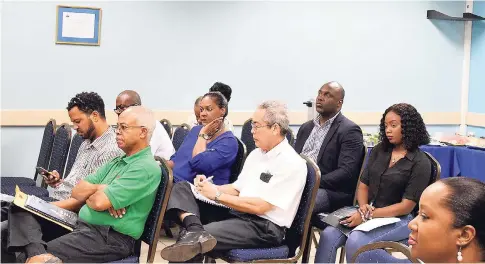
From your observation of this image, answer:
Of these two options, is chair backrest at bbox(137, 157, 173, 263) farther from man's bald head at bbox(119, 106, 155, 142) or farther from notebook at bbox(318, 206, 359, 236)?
notebook at bbox(318, 206, 359, 236)

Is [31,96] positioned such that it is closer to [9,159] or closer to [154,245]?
[9,159]

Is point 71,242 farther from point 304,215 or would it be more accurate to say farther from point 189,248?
point 304,215

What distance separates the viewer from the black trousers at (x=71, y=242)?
106 inches

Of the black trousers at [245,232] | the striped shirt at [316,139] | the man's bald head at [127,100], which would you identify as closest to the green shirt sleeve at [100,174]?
the black trousers at [245,232]

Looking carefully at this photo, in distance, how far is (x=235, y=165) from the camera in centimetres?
372

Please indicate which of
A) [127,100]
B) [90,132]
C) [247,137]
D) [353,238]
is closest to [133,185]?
[90,132]

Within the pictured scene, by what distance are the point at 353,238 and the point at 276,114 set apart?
0.75 meters

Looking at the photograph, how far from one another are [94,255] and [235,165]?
4.06ft

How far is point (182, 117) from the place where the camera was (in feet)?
20.5

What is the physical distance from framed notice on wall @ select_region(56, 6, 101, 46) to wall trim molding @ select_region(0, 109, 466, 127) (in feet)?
2.29

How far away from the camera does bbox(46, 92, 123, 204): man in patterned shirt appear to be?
331 cm

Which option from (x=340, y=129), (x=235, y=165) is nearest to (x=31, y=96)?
(x=235, y=165)

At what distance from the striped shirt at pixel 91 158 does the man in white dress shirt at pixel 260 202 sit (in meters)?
0.53

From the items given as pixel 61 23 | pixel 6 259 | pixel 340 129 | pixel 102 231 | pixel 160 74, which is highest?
pixel 61 23
